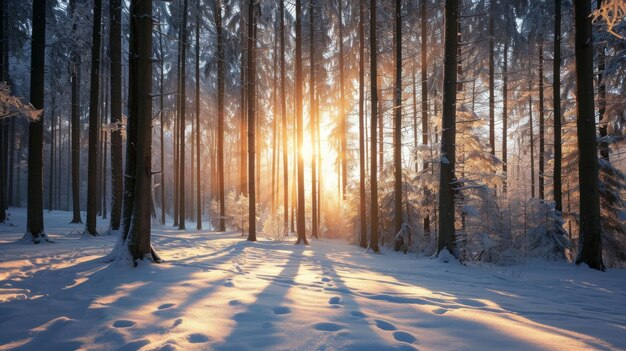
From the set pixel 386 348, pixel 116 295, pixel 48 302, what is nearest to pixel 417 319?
pixel 386 348

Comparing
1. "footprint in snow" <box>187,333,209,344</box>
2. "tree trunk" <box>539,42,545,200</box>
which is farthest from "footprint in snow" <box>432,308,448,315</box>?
"tree trunk" <box>539,42,545,200</box>

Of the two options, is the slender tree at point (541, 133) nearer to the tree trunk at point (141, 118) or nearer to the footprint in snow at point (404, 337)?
the footprint in snow at point (404, 337)

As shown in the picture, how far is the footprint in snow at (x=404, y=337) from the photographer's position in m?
2.52

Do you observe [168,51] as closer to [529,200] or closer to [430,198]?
[430,198]

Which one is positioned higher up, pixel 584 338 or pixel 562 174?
pixel 562 174

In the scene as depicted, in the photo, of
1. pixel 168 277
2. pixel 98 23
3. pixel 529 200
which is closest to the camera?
pixel 168 277

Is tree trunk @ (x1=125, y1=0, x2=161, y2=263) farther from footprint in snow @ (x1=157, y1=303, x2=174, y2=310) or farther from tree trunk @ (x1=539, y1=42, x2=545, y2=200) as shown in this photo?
tree trunk @ (x1=539, y1=42, x2=545, y2=200)

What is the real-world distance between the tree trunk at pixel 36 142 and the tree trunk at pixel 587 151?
14343 millimetres

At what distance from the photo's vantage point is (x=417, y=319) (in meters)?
3.05

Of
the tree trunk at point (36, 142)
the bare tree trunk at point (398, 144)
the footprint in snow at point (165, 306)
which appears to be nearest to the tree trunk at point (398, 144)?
the bare tree trunk at point (398, 144)

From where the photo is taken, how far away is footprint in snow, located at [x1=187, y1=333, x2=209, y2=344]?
2.47 metres

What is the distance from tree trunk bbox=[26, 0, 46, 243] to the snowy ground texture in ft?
12.3

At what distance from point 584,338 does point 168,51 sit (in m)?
26.1

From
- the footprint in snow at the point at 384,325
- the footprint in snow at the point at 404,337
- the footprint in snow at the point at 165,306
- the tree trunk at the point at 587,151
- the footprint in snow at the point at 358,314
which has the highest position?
the tree trunk at the point at 587,151
